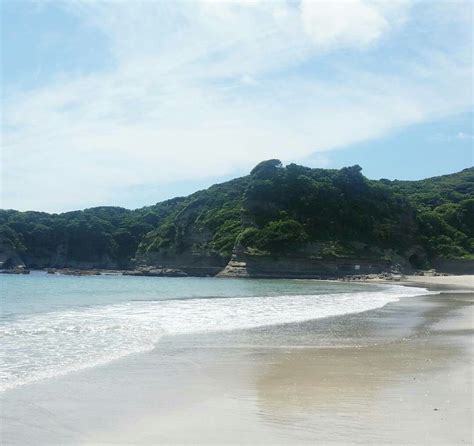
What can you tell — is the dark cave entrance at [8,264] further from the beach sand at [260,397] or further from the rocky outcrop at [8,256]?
the beach sand at [260,397]

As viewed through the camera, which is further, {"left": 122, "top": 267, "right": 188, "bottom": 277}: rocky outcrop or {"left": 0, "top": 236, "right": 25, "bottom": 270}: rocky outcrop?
{"left": 0, "top": 236, "right": 25, "bottom": 270}: rocky outcrop

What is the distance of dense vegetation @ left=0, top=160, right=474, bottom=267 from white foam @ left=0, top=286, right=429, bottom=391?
59.4m

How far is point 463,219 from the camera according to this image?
9581cm

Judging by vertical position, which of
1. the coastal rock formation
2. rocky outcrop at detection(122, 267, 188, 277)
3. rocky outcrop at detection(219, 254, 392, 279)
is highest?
the coastal rock formation

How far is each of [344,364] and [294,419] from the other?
13.8 feet

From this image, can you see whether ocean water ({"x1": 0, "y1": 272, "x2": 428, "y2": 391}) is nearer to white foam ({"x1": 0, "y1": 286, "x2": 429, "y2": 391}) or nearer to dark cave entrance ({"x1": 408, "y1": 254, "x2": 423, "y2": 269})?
white foam ({"x1": 0, "y1": 286, "x2": 429, "y2": 391})

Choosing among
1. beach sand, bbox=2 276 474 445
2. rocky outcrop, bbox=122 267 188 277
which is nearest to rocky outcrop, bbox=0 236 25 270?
rocky outcrop, bbox=122 267 188 277

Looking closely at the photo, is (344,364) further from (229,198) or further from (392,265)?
(229,198)

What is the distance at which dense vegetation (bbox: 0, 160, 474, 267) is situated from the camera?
85.9m

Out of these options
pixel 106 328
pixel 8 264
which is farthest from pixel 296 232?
pixel 106 328

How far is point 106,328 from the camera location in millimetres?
16016

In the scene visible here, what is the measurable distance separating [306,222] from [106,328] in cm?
7727

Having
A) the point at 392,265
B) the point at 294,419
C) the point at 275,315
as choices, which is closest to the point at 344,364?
the point at 294,419

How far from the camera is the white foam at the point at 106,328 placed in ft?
35.0
